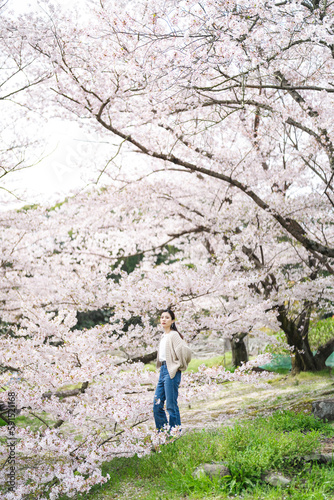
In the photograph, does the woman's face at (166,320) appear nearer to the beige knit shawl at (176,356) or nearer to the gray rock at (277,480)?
the beige knit shawl at (176,356)

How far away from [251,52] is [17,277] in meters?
8.65

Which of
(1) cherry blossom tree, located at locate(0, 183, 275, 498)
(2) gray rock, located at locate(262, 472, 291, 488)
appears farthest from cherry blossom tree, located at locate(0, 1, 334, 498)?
(2) gray rock, located at locate(262, 472, 291, 488)

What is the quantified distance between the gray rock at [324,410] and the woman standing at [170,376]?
1.94 m

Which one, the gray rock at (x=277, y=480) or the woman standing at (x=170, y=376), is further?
the woman standing at (x=170, y=376)

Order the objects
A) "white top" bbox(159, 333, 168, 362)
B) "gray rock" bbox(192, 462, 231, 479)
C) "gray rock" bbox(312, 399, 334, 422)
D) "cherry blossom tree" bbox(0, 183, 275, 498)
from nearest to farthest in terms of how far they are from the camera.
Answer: "gray rock" bbox(192, 462, 231, 479) < "cherry blossom tree" bbox(0, 183, 275, 498) < "white top" bbox(159, 333, 168, 362) < "gray rock" bbox(312, 399, 334, 422)

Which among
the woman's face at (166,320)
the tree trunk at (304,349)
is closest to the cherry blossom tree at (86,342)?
the woman's face at (166,320)

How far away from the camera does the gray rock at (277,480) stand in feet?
11.1

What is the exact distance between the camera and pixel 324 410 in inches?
213

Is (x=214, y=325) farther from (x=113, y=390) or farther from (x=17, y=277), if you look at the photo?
(x=17, y=277)

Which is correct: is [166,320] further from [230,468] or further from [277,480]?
[277,480]

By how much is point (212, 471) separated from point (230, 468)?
0.52 feet

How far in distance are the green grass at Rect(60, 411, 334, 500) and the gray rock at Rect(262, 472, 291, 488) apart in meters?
0.05

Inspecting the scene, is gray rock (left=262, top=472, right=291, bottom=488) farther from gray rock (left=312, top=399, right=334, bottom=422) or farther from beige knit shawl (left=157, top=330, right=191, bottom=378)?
gray rock (left=312, top=399, right=334, bottom=422)

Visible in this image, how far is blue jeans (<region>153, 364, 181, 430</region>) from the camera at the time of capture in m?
4.70
